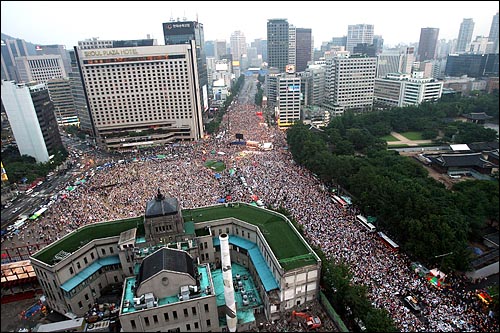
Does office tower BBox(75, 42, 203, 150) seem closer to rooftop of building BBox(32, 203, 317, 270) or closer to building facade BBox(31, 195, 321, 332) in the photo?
rooftop of building BBox(32, 203, 317, 270)

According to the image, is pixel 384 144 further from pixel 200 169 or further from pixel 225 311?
pixel 225 311

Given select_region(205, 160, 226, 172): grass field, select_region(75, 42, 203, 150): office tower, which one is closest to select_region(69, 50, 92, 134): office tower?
select_region(75, 42, 203, 150): office tower

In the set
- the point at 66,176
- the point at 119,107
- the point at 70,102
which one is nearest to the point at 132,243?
the point at 66,176

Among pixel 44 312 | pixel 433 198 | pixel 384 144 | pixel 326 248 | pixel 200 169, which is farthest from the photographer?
pixel 384 144

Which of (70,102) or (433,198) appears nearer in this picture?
(433,198)

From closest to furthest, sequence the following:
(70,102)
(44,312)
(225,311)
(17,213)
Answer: (225,311), (44,312), (17,213), (70,102)

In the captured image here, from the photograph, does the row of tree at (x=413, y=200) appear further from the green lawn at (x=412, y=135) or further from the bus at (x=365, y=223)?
the green lawn at (x=412, y=135)

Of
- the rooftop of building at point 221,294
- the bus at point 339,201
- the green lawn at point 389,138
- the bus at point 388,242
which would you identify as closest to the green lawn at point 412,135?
the green lawn at point 389,138
